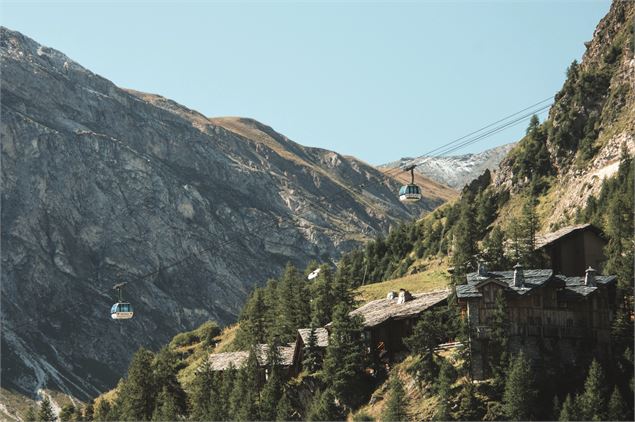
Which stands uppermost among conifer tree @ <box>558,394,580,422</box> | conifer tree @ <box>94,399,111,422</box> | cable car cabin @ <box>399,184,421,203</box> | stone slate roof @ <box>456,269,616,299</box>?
cable car cabin @ <box>399,184,421,203</box>

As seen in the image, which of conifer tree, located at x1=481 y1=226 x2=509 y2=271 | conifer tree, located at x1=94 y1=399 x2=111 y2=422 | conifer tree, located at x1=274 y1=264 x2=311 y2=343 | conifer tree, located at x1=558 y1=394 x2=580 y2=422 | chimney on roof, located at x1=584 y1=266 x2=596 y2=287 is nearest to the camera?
conifer tree, located at x1=558 y1=394 x2=580 y2=422

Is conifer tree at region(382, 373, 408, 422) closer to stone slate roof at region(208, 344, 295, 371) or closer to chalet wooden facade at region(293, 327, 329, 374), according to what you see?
chalet wooden facade at region(293, 327, 329, 374)

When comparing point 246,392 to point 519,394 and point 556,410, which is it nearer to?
point 519,394

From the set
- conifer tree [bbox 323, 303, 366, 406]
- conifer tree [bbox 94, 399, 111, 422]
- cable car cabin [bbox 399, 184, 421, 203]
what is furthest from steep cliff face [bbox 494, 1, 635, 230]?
cable car cabin [bbox 399, 184, 421, 203]

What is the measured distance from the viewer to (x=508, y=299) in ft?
265

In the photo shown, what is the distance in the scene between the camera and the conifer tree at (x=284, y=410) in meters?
85.3

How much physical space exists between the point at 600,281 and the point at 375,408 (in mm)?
19540

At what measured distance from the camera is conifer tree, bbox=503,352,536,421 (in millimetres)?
71688

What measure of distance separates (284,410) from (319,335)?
38.6 feet

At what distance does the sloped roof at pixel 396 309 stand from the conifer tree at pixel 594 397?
19.7 meters

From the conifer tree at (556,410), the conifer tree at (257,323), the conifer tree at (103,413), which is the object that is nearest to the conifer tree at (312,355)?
the conifer tree at (257,323)

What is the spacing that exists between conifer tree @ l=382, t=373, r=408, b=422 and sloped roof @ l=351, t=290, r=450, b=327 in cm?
1158

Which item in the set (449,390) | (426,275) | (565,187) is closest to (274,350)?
(449,390)

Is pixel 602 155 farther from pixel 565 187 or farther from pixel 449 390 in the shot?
pixel 449 390
